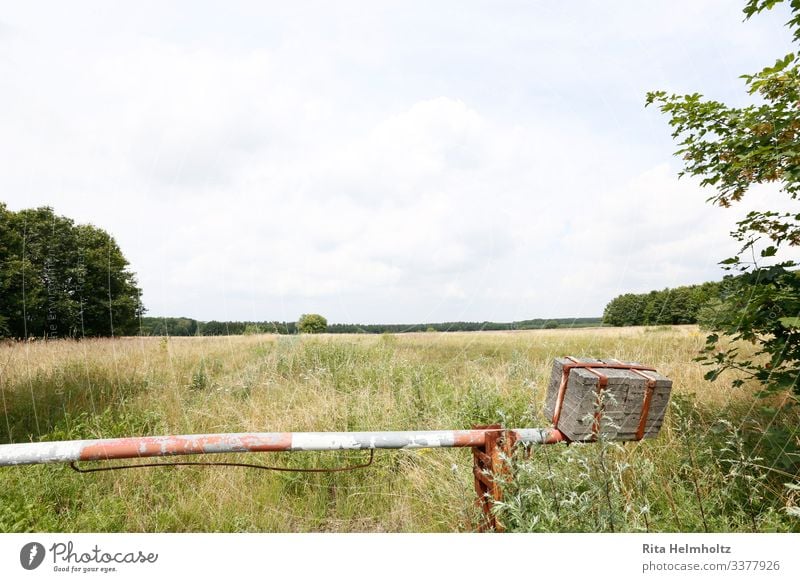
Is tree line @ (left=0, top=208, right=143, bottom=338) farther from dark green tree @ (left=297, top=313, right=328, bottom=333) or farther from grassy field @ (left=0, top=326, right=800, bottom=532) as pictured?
dark green tree @ (left=297, top=313, right=328, bottom=333)

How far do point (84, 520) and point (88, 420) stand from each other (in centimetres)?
141

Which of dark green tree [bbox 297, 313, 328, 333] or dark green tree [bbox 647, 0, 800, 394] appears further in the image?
dark green tree [bbox 297, 313, 328, 333]

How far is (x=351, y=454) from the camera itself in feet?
10.2

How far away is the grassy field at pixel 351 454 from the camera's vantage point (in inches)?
76.6

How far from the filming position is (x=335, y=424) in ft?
11.5

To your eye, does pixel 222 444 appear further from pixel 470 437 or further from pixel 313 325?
Answer: pixel 313 325

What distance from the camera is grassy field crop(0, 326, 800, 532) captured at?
1946 millimetres

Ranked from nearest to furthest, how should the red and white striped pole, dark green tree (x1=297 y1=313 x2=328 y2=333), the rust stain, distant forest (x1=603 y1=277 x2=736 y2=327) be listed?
1. the red and white striped pole
2. the rust stain
3. distant forest (x1=603 y1=277 x2=736 y2=327)
4. dark green tree (x1=297 y1=313 x2=328 y2=333)

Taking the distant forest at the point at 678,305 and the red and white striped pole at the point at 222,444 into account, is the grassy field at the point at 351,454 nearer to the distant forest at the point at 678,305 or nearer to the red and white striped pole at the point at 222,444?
the red and white striped pole at the point at 222,444

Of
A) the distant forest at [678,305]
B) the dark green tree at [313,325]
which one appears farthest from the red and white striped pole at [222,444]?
the dark green tree at [313,325]

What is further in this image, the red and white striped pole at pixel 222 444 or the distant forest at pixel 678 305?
the distant forest at pixel 678 305

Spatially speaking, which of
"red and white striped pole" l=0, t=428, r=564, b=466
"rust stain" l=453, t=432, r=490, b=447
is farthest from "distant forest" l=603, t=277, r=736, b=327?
"red and white striped pole" l=0, t=428, r=564, b=466
